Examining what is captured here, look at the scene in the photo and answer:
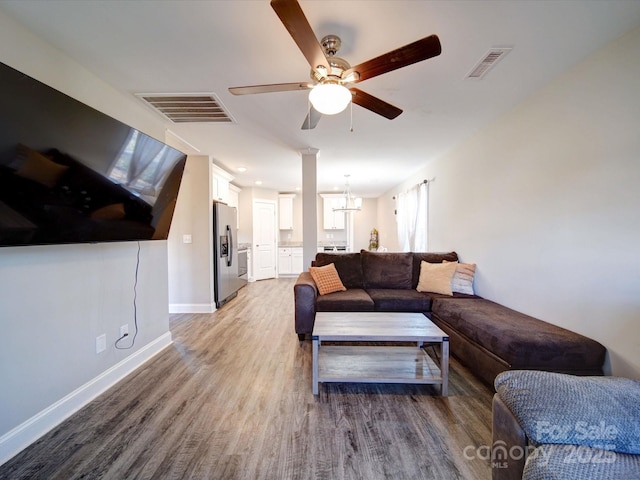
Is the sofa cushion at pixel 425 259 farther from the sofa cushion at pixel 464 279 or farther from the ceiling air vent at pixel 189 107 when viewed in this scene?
the ceiling air vent at pixel 189 107

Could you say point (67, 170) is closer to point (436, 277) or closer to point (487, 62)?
point (487, 62)

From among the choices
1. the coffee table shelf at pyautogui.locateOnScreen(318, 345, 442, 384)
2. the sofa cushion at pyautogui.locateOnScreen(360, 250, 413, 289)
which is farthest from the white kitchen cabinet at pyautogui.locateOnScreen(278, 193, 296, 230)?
the coffee table shelf at pyautogui.locateOnScreen(318, 345, 442, 384)

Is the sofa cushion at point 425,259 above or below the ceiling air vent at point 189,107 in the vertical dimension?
below

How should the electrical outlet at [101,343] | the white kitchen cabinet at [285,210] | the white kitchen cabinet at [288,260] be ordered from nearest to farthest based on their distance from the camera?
the electrical outlet at [101,343] → the white kitchen cabinet at [288,260] → the white kitchen cabinet at [285,210]

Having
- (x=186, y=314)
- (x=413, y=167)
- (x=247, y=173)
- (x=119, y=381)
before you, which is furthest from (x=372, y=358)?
(x=247, y=173)

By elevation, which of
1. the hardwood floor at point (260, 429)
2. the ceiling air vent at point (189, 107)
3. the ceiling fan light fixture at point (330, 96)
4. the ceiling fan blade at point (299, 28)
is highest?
the ceiling air vent at point (189, 107)

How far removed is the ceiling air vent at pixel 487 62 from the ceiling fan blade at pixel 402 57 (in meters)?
0.79

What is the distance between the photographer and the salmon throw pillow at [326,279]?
3127 mm

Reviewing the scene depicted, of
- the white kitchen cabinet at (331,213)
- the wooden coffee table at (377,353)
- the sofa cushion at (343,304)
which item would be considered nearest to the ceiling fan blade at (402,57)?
the wooden coffee table at (377,353)

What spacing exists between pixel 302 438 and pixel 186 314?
309cm

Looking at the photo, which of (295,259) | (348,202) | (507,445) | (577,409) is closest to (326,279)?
(507,445)

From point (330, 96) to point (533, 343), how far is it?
6.68 feet

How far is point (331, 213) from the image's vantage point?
24.1 ft

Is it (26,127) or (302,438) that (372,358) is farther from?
(26,127)
